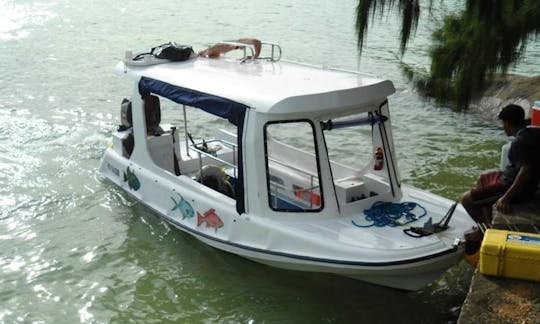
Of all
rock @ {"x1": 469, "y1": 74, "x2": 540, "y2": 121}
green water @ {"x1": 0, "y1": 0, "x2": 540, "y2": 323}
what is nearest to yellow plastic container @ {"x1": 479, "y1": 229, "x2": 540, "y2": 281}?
green water @ {"x1": 0, "y1": 0, "x2": 540, "y2": 323}

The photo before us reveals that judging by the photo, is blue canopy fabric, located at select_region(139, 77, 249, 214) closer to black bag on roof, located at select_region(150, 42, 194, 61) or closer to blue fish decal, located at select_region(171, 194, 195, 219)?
black bag on roof, located at select_region(150, 42, 194, 61)

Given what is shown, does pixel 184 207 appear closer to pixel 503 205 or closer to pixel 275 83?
pixel 275 83

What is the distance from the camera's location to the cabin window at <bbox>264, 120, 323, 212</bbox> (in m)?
6.62

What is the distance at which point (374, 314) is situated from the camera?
6.45 m

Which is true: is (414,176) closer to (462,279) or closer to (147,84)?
(462,279)

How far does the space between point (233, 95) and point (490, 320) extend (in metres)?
3.44

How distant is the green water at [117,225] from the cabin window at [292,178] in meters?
0.76

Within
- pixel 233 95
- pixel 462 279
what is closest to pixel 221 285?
pixel 233 95

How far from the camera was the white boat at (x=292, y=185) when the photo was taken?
19.9 feet

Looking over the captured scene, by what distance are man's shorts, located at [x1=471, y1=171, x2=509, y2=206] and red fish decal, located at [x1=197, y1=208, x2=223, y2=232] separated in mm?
2564

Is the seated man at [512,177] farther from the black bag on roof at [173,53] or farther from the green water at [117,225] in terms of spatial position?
the black bag on roof at [173,53]

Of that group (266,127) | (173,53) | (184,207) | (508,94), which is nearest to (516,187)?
(266,127)

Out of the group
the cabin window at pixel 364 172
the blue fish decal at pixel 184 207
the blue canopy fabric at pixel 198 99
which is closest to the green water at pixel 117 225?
the blue fish decal at pixel 184 207

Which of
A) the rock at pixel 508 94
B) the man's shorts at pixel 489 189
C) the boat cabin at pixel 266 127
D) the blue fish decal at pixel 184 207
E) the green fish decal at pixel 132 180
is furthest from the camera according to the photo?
the rock at pixel 508 94
